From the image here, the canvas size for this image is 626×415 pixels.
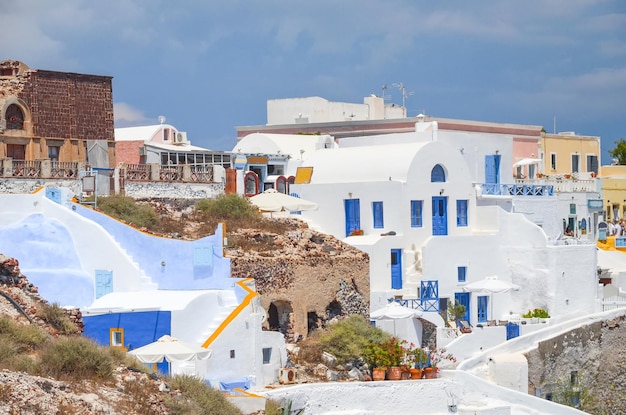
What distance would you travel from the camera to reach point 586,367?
139ft

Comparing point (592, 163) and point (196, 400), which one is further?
point (592, 163)

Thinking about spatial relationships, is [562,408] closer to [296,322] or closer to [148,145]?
[296,322]

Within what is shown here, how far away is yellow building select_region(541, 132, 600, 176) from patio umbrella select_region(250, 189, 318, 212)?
19.0 metres

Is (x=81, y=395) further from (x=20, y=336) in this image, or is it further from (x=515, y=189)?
(x=515, y=189)

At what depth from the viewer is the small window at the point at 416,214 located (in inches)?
1665

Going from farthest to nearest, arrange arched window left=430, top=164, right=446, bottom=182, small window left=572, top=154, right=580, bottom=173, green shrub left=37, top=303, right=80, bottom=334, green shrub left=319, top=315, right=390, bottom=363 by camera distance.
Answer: small window left=572, top=154, right=580, bottom=173, arched window left=430, top=164, right=446, bottom=182, green shrub left=319, top=315, right=390, bottom=363, green shrub left=37, top=303, right=80, bottom=334

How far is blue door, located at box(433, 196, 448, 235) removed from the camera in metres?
43.1

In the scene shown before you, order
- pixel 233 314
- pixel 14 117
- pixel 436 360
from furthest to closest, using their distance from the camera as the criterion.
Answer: pixel 14 117 → pixel 436 360 → pixel 233 314

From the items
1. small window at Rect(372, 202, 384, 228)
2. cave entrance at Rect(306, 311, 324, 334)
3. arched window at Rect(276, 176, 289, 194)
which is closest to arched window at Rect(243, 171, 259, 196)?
arched window at Rect(276, 176, 289, 194)

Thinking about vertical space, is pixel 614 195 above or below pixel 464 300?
above

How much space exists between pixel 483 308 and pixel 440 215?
3.45 metres

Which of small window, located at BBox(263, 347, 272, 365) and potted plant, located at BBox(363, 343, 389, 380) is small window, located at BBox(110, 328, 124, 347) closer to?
small window, located at BBox(263, 347, 272, 365)

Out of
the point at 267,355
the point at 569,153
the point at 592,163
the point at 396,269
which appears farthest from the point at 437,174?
the point at 592,163

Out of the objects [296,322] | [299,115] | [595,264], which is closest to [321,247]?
[296,322]
